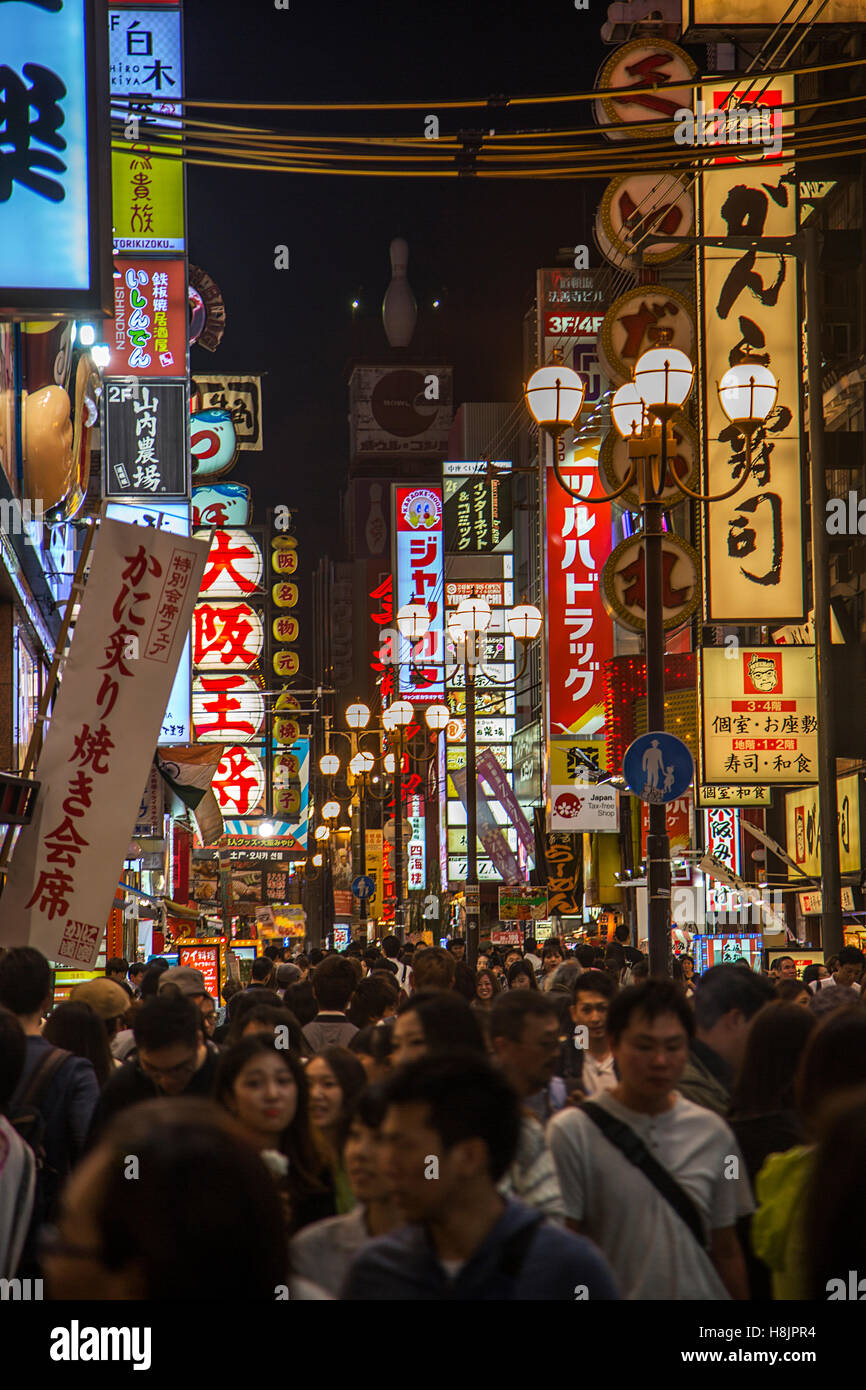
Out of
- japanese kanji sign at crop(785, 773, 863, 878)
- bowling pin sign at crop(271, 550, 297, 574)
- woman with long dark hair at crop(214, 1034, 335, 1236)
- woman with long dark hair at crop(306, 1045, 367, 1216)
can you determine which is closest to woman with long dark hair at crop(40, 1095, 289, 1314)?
woman with long dark hair at crop(214, 1034, 335, 1236)

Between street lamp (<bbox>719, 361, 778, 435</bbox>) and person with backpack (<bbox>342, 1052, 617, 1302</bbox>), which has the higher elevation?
street lamp (<bbox>719, 361, 778, 435</bbox>)

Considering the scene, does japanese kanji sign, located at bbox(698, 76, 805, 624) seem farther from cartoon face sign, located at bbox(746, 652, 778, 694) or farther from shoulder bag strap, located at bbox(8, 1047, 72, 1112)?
shoulder bag strap, located at bbox(8, 1047, 72, 1112)

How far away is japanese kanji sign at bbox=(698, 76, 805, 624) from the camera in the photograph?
23.4 meters

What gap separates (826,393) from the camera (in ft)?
112

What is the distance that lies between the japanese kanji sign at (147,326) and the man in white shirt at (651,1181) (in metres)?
26.4

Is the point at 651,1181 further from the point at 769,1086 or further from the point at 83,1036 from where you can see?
the point at 83,1036

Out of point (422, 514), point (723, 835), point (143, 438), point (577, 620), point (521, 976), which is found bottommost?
point (521, 976)

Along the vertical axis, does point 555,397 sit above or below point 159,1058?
above

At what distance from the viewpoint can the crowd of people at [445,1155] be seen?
2.80 metres

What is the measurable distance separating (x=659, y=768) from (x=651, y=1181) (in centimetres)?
790

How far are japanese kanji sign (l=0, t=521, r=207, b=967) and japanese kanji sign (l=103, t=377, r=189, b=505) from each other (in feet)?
62.4

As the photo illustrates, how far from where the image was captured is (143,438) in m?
30.4

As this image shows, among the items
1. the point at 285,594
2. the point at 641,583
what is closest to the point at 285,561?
the point at 285,594

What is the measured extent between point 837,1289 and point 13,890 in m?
7.97
